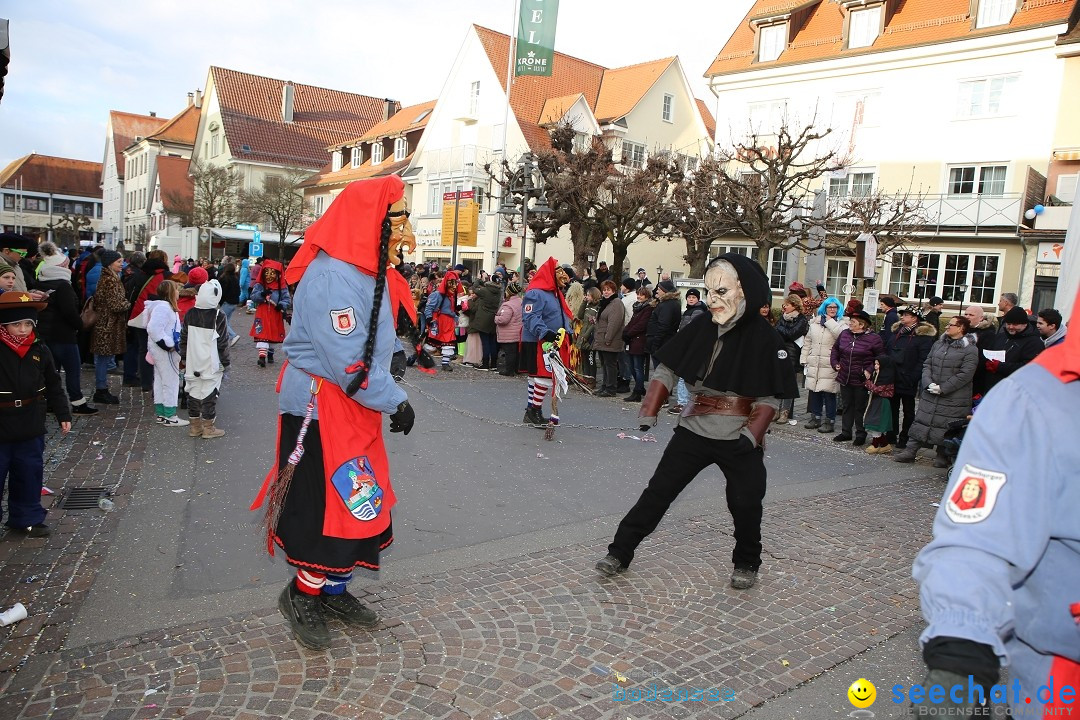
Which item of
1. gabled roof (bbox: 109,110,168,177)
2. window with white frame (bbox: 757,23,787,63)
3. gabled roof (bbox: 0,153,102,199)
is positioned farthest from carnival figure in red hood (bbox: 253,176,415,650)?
gabled roof (bbox: 0,153,102,199)

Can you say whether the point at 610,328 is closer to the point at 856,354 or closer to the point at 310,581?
the point at 856,354

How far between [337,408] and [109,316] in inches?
303

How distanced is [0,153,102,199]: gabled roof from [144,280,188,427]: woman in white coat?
325 feet

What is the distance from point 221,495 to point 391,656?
305 centimetres

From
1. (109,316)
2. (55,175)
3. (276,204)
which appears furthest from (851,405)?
(55,175)

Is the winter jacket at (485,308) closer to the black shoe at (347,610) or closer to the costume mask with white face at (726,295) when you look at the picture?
the costume mask with white face at (726,295)

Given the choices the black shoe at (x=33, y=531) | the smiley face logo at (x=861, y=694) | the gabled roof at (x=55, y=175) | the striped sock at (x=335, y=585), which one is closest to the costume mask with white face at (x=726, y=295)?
the smiley face logo at (x=861, y=694)

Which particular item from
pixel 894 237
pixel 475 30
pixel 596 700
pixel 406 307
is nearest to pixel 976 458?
pixel 596 700

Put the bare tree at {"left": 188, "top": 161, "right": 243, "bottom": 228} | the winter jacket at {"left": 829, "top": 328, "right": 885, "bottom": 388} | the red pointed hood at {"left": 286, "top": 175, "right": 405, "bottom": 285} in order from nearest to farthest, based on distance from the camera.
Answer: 1. the red pointed hood at {"left": 286, "top": 175, "right": 405, "bottom": 285}
2. the winter jacket at {"left": 829, "top": 328, "right": 885, "bottom": 388}
3. the bare tree at {"left": 188, "top": 161, "right": 243, "bottom": 228}

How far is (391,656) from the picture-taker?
3.62m

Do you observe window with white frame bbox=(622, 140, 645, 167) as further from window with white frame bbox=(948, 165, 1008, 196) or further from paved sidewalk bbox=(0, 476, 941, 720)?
paved sidewalk bbox=(0, 476, 941, 720)

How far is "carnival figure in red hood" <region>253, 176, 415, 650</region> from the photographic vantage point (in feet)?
11.3

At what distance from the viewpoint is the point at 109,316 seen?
9648 millimetres

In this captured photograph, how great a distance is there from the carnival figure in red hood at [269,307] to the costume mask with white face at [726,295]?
9541 millimetres
